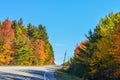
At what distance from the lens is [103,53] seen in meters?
47.1

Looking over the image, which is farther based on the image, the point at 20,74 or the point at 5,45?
the point at 5,45

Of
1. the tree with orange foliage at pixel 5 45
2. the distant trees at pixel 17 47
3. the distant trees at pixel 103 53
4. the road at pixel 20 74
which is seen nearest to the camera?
the road at pixel 20 74

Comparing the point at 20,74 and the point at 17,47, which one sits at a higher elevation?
the point at 17,47

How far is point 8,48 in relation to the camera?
104m

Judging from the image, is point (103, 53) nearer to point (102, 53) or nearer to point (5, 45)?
point (102, 53)

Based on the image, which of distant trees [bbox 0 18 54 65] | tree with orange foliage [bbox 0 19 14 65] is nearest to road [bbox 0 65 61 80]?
tree with orange foliage [bbox 0 19 14 65]

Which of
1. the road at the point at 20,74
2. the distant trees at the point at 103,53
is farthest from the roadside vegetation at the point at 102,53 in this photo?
the road at the point at 20,74

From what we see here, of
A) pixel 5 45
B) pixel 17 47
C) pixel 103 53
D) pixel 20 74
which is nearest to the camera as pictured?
pixel 103 53

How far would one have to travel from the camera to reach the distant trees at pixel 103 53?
1718 inches

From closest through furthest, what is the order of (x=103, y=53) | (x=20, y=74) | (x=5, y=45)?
(x=103, y=53) < (x=20, y=74) < (x=5, y=45)

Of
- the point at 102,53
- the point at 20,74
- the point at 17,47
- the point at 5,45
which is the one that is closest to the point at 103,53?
the point at 102,53

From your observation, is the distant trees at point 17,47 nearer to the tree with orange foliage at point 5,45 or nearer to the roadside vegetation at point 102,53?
the tree with orange foliage at point 5,45

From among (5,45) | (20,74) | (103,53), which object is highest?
(5,45)

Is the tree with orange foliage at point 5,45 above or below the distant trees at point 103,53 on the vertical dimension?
above
